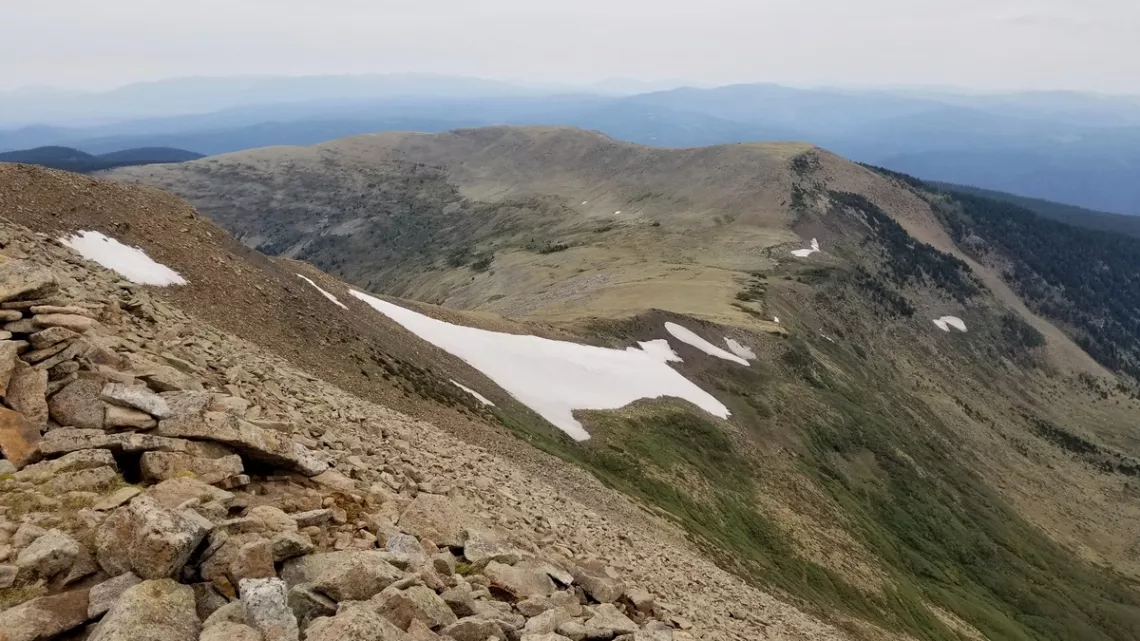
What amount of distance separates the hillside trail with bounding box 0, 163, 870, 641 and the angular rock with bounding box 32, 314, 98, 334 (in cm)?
4

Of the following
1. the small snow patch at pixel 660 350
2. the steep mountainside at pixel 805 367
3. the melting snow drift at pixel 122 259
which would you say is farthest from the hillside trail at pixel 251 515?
the small snow patch at pixel 660 350

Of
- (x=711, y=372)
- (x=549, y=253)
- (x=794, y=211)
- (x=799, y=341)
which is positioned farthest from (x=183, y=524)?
(x=794, y=211)

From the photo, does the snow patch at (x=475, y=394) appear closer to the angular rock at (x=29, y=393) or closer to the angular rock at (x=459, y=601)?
the angular rock at (x=29, y=393)

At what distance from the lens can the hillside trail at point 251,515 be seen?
7645mm

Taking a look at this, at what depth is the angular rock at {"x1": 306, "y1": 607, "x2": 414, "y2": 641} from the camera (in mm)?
7323

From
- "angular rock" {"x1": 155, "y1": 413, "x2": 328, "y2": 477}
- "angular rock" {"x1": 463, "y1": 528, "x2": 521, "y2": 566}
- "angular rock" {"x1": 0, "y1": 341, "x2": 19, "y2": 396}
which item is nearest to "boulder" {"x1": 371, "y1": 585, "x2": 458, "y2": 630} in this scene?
"angular rock" {"x1": 463, "y1": 528, "x2": 521, "y2": 566}

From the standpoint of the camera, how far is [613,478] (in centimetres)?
2625

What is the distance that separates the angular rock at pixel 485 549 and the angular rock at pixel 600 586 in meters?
1.45

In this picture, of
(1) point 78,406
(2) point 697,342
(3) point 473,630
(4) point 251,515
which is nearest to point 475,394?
(1) point 78,406

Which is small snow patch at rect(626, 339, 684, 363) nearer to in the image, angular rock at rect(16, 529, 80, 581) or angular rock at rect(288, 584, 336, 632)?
angular rock at rect(288, 584, 336, 632)

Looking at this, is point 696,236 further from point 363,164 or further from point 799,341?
point 363,164

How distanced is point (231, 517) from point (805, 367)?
49.2 metres

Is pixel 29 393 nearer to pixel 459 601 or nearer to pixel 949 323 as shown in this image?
pixel 459 601

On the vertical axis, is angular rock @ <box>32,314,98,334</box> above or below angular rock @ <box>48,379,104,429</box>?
above
